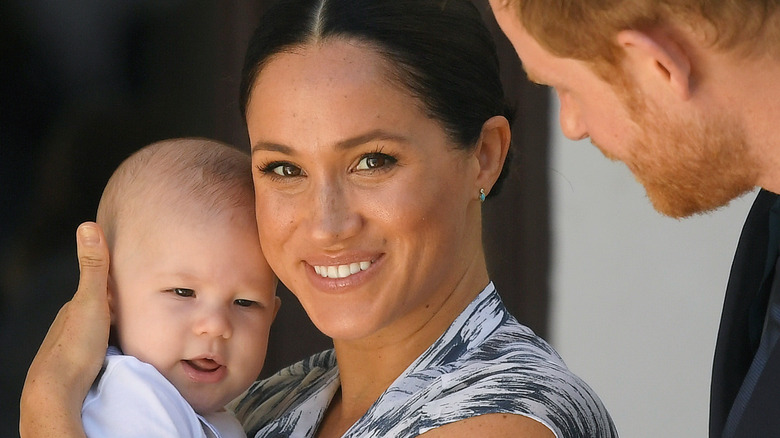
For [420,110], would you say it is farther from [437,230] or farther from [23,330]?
[23,330]

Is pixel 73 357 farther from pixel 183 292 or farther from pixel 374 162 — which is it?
pixel 374 162

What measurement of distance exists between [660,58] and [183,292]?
1018mm

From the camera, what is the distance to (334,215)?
189 cm

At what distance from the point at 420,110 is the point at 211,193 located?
1.52 feet

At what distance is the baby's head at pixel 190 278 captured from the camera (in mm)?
2020

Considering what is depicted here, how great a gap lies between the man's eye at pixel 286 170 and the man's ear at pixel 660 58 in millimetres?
690

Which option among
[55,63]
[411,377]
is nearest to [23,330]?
[55,63]

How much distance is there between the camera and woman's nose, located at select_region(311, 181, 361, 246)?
1.88 metres

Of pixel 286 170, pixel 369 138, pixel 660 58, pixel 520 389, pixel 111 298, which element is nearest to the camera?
pixel 660 58

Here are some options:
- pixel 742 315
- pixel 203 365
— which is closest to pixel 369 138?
pixel 203 365

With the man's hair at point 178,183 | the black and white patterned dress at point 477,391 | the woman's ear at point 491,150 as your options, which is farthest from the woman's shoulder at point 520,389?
the man's hair at point 178,183

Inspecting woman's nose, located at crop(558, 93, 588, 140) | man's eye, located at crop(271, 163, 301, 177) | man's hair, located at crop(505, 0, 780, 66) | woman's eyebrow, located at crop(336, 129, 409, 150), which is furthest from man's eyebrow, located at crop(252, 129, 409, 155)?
man's hair, located at crop(505, 0, 780, 66)

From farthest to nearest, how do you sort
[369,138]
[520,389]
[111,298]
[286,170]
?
[111,298] → [286,170] → [369,138] → [520,389]

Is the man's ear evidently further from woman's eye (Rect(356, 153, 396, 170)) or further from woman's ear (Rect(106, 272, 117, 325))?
woman's ear (Rect(106, 272, 117, 325))
